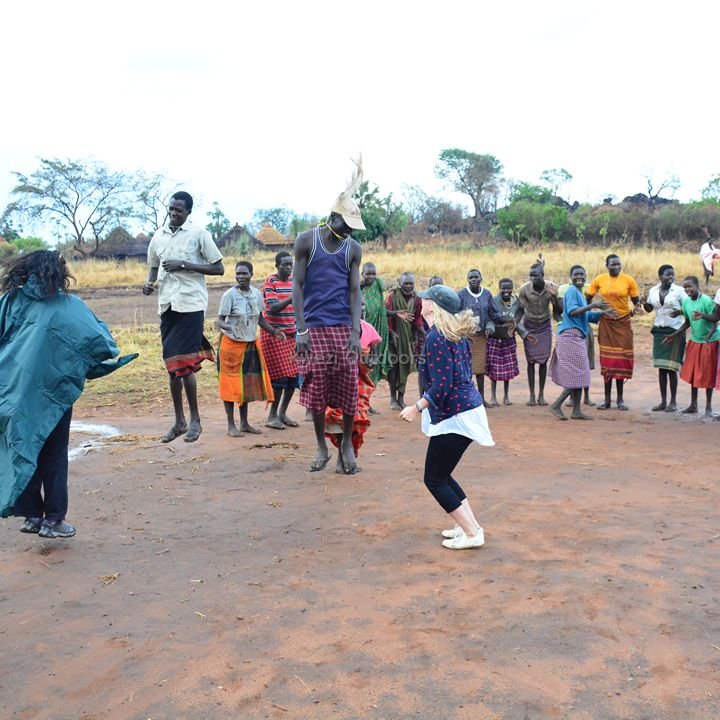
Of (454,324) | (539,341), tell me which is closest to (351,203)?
(454,324)

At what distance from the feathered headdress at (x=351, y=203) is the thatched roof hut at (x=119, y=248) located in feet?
138

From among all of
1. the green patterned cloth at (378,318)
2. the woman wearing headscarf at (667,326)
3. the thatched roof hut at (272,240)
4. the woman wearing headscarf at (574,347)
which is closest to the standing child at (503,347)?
the woman wearing headscarf at (574,347)

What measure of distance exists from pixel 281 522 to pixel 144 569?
995 millimetres

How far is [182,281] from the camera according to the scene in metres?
6.17

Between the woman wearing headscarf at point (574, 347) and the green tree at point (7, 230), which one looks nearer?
the woman wearing headscarf at point (574, 347)

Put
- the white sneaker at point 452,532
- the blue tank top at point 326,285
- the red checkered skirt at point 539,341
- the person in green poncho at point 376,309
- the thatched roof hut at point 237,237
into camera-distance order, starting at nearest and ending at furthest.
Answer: the white sneaker at point 452,532, the blue tank top at point 326,285, the person in green poncho at point 376,309, the red checkered skirt at point 539,341, the thatched roof hut at point 237,237

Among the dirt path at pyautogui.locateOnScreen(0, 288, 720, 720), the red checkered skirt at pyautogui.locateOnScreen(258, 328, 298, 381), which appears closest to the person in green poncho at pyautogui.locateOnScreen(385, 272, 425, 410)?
the red checkered skirt at pyautogui.locateOnScreen(258, 328, 298, 381)

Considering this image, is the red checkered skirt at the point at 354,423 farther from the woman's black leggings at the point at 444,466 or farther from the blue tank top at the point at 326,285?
the woman's black leggings at the point at 444,466

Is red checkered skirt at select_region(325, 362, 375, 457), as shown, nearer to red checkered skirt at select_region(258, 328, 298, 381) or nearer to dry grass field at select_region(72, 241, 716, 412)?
red checkered skirt at select_region(258, 328, 298, 381)

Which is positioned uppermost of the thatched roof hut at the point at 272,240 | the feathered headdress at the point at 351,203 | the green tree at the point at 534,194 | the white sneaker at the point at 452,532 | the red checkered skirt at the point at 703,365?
the green tree at the point at 534,194

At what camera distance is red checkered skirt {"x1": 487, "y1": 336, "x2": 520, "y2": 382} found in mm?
10180

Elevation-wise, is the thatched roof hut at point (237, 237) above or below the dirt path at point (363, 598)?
above

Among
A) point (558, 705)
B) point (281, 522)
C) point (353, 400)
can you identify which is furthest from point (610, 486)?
point (558, 705)

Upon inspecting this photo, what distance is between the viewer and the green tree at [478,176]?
57969mm
